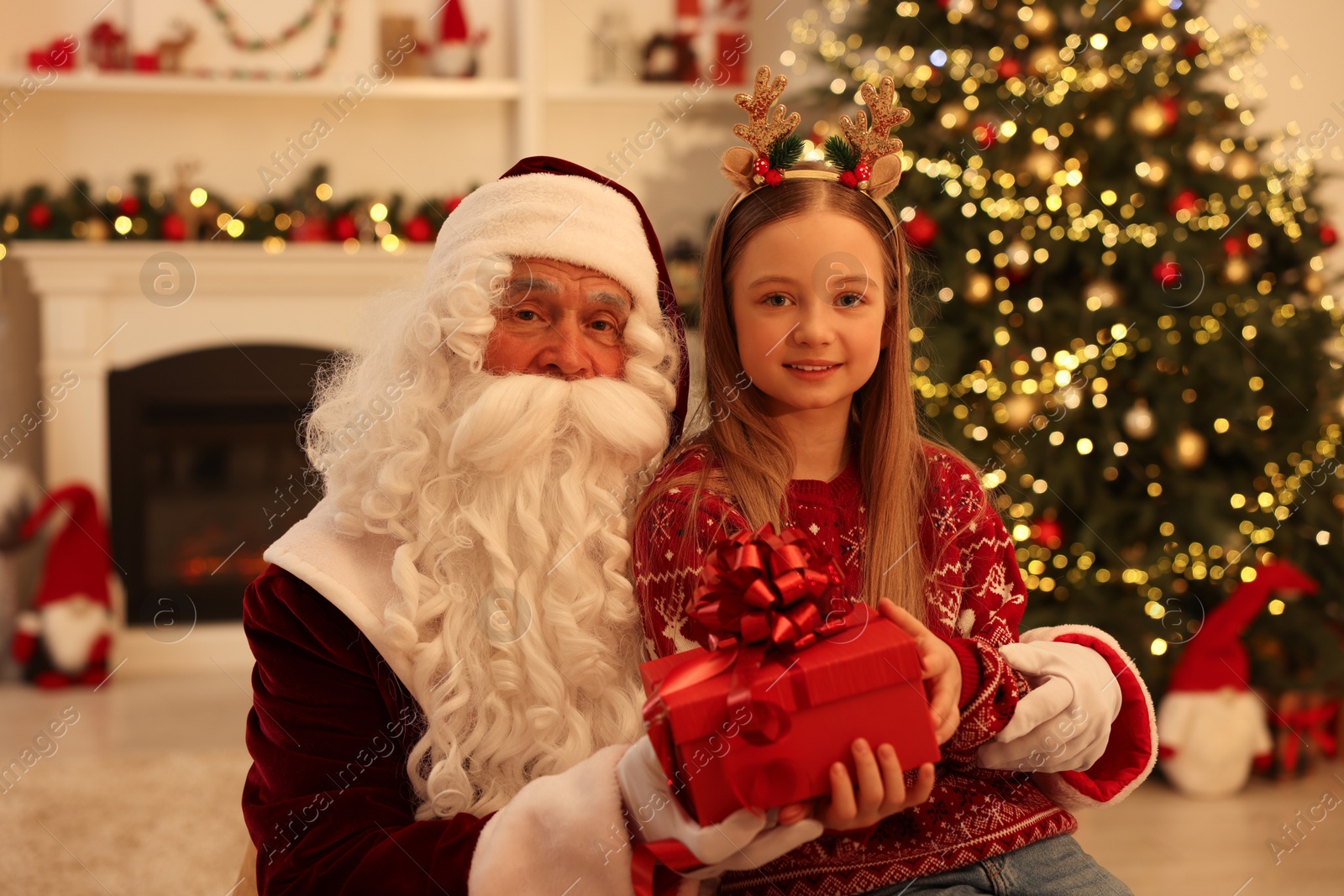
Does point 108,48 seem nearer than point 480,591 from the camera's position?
No

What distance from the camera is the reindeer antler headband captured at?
1.63m

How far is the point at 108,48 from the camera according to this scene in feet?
17.0

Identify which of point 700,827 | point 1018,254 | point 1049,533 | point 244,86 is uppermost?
point 244,86

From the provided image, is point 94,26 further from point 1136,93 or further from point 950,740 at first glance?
point 950,740

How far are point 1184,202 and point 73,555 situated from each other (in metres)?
4.64

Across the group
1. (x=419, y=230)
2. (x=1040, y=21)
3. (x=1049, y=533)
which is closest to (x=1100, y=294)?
(x=1049, y=533)

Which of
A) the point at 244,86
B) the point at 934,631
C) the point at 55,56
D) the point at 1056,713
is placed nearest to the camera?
the point at 1056,713

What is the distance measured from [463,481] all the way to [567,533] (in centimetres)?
18

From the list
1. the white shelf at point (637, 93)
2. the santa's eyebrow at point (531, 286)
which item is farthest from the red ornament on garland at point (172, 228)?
the santa's eyebrow at point (531, 286)

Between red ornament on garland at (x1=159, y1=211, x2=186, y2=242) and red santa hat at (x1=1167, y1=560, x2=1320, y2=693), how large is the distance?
4.45 m

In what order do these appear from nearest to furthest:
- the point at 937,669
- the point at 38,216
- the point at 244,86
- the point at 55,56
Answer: the point at 937,669 → the point at 38,216 → the point at 244,86 → the point at 55,56

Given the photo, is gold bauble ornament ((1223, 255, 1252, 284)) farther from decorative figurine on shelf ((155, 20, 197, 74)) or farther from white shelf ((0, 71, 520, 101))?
decorative figurine on shelf ((155, 20, 197, 74))

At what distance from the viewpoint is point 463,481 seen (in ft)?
5.41

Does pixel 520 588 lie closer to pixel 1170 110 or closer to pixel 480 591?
pixel 480 591
